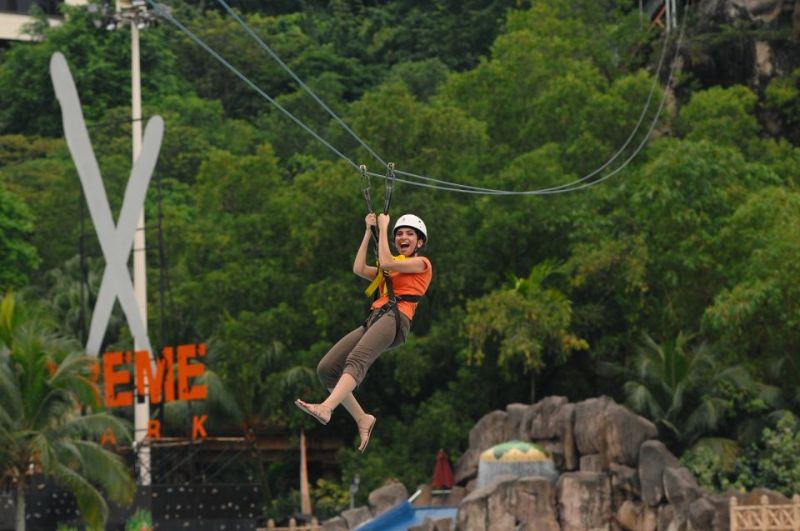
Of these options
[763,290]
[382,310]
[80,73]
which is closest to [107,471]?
[763,290]

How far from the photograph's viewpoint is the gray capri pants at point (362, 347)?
421 inches

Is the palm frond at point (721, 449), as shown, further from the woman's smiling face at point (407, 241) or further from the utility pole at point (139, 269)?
the woman's smiling face at point (407, 241)

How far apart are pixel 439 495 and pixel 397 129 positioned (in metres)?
7.96

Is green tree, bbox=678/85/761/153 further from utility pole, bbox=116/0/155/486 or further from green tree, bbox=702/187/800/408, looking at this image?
utility pole, bbox=116/0/155/486

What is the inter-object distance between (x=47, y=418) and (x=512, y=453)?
32.8 feet

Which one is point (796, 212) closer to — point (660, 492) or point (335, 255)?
point (660, 492)

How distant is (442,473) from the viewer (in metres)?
35.1

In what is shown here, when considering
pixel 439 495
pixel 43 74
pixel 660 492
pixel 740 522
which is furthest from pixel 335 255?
pixel 43 74

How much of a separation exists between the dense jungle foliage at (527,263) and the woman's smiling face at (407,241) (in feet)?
70.4

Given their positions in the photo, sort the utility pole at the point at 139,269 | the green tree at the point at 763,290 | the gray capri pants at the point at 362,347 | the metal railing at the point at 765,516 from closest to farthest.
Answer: the gray capri pants at the point at 362,347 < the metal railing at the point at 765,516 < the green tree at the point at 763,290 < the utility pole at the point at 139,269

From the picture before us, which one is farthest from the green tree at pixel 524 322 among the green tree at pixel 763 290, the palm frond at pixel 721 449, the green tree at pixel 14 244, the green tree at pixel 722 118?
the green tree at pixel 14 244

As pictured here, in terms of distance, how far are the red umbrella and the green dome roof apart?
1382 mm

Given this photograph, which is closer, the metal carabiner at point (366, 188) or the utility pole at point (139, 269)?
the metal carabiner at point (366, 188)

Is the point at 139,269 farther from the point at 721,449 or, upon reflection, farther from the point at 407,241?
the point at 407,241
